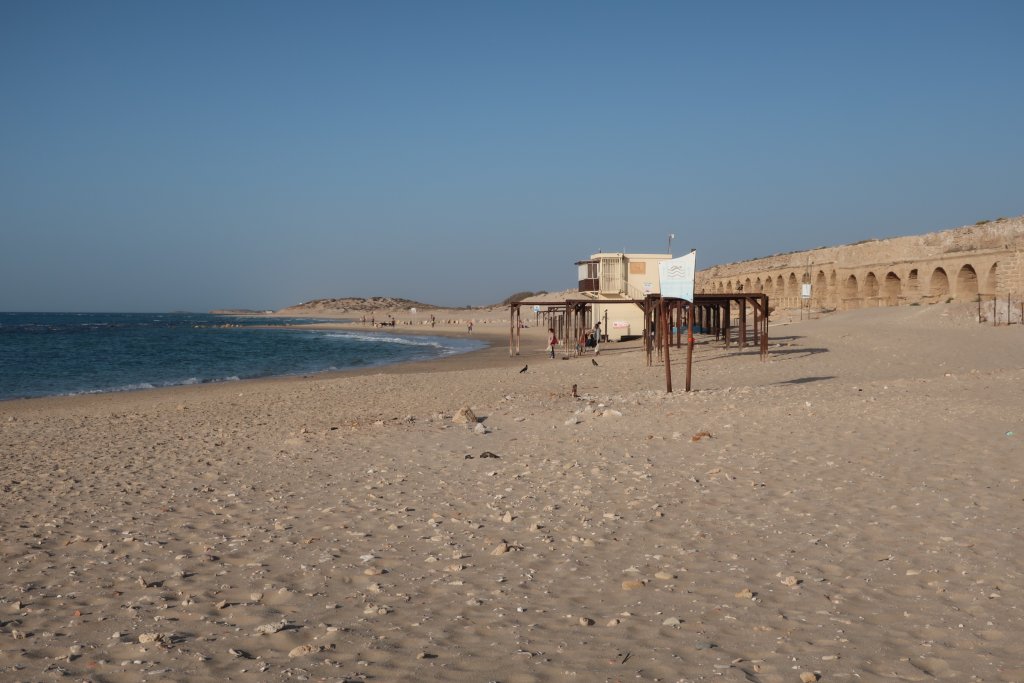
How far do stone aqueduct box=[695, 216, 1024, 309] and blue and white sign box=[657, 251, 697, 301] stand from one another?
90.1 feet

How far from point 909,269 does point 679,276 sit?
123 feet

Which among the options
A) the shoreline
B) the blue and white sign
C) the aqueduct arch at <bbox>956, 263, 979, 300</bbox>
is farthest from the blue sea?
the aqueduct arch at <bbox>956, 263, 979, 300</bbox>

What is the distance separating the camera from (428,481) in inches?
330

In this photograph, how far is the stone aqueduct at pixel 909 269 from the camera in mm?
37750

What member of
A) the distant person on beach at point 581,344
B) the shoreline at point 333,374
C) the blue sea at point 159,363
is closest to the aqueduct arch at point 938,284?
the distant person on beach at point 581,344

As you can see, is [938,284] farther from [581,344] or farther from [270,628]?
[270,628]

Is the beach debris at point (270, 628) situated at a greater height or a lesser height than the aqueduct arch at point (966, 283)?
lesser

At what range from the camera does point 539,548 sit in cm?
598

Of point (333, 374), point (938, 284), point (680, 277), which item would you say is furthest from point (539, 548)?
point (938, 284)

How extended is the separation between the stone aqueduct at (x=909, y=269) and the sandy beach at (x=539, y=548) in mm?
30393

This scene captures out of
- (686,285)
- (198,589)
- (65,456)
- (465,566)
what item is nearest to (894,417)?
(686,285)

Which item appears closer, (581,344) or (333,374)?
(333,374)

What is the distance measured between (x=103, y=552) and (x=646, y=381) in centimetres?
1579

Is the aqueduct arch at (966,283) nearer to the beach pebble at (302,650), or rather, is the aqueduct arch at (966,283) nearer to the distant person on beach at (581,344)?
the distant person on beach at (581,344)
